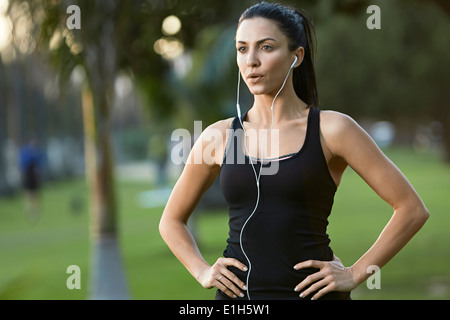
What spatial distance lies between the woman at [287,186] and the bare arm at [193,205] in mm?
12

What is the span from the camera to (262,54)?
2.23 meters

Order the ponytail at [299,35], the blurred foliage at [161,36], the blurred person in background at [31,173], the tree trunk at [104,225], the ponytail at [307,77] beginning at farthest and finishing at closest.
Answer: the blurred person in background at [31,173] < the tree trunk at [104,225] < the blurred foliage at [161,36] < the ponytail at [307,77] < the ponytail at [299,35]

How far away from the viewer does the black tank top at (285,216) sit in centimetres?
215

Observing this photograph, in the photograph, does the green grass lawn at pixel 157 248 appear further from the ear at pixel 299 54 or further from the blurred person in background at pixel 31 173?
the ear at pixel 299 54

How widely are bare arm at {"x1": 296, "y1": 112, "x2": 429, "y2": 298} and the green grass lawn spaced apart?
107 centimetres

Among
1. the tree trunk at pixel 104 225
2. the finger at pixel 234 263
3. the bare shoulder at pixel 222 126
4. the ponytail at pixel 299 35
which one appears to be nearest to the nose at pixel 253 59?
the ponytail at pixel 299 35

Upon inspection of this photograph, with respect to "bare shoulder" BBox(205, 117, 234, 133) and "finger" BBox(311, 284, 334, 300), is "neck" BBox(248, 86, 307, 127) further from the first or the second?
"finger" BBox(311, 284, 334, 300)

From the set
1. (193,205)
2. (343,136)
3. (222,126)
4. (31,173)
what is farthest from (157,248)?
(343,136)

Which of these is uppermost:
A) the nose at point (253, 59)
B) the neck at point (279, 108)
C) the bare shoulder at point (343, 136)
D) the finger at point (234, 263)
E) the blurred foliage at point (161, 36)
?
the blurred foliage at point (161, 36)

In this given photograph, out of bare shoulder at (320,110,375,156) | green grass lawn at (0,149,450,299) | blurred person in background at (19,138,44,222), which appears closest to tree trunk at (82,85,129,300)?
green grass lawn at (0,149,450,299)

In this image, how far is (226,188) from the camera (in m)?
2.24

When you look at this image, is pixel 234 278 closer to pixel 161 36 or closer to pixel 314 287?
pixel 314 287

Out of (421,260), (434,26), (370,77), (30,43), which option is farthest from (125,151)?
(30,43)

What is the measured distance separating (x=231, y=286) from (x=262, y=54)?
0.74 meters
